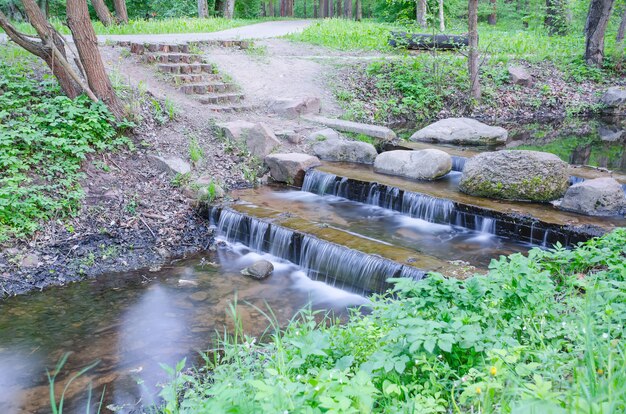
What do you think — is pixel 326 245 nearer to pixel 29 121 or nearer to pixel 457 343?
pixel 457 343

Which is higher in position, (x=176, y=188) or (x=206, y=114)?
(x=206, y=114)

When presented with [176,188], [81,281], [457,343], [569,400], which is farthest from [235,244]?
[569,400]

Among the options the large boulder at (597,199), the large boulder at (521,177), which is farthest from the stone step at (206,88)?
the large boulder at (597,199)

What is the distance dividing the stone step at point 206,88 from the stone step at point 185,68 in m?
0.61

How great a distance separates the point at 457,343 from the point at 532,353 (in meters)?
0.41

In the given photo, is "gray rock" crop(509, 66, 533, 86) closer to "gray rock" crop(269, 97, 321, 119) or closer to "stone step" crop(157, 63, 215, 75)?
"gray rock" crop(269, 97, 321, 119)

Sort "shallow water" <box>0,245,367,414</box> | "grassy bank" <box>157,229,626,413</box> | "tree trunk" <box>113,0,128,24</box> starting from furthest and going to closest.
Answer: "tree trunk" <box>113,0,128,24</box>, "shallow water" <box>0,245,367,414</box>, "grassy bank" <box>157,229,626,413</box>

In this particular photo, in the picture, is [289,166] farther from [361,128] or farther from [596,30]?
[596,30]

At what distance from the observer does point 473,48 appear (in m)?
13.9

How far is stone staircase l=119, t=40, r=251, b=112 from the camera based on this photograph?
11.7 m

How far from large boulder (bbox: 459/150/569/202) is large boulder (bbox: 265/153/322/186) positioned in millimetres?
3121

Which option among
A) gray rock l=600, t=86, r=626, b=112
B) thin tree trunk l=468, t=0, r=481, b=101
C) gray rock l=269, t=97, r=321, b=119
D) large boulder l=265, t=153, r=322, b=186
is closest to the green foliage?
large boulder l=265, t=153, r=322, b=186

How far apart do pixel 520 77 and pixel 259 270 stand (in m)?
13.0

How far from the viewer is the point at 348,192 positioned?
30.1ft
